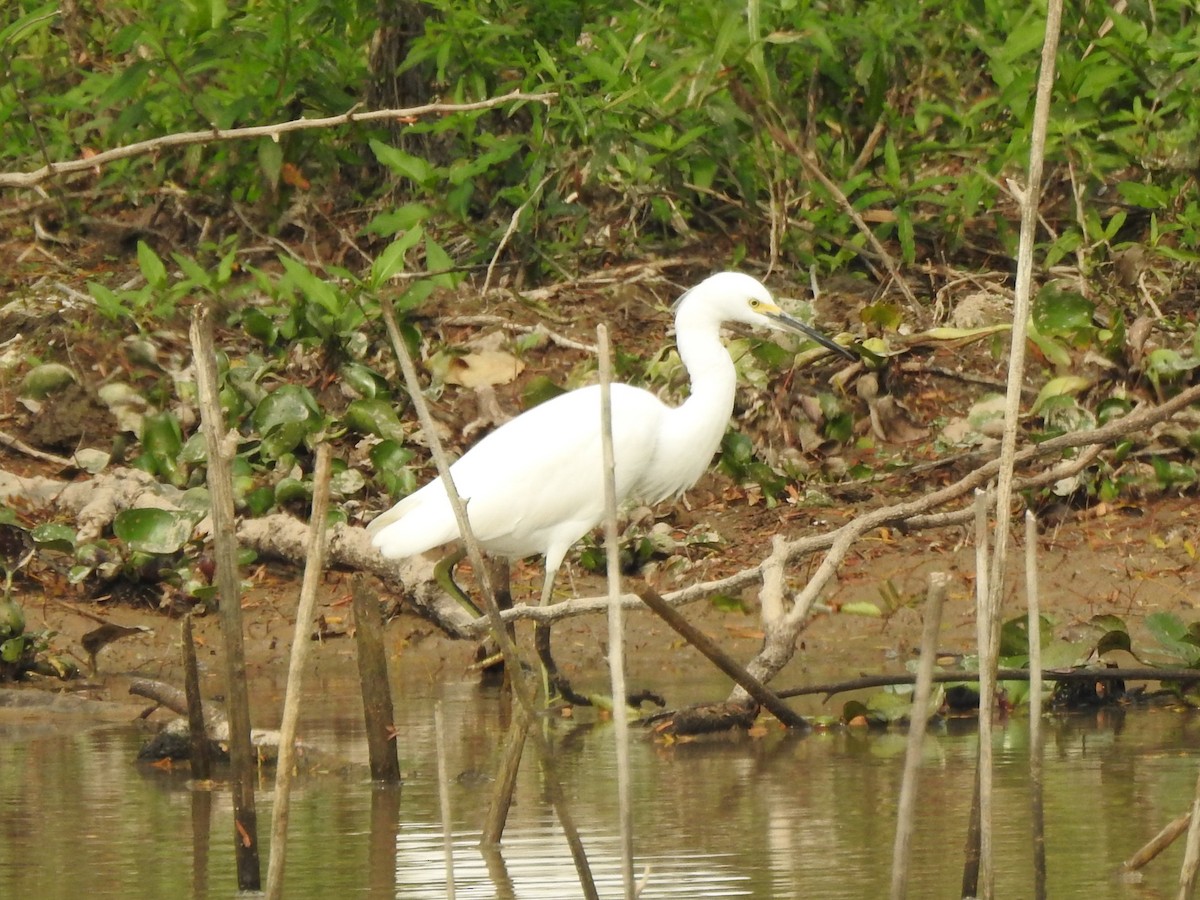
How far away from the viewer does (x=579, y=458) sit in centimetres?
693

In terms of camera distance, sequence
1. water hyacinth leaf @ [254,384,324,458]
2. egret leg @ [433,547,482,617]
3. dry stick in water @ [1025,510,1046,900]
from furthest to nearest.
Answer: water hyacinth leaf @ [254,384,324,458] < egret leg @ [433,547,482,617] < dry stick in water @ [1025,510,1046,900]

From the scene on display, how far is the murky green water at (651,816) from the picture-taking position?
4.12 m

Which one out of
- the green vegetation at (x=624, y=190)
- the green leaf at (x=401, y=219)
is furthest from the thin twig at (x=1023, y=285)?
the green leaf at (x=401, y=219)

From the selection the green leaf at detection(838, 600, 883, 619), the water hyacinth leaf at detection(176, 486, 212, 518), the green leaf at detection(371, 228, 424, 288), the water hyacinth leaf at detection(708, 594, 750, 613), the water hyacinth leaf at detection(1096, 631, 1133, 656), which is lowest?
the water hyacinth leaf at detection(1096, 631, 1133, 656)

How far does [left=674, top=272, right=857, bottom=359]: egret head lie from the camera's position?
712 centimetres

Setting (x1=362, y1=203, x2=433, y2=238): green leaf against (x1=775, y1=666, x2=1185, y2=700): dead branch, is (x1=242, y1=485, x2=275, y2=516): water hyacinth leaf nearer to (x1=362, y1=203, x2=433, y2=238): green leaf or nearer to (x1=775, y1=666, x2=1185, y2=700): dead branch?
(x1=362, y1=203, x2=433, y2=238): green leaf

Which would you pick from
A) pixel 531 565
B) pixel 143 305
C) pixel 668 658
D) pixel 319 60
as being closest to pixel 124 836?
pixel 668 658

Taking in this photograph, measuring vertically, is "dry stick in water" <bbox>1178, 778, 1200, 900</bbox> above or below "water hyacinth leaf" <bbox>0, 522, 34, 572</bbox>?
below

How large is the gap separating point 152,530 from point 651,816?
11.5ft

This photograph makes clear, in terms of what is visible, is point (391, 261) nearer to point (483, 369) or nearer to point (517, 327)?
point (483, 369)

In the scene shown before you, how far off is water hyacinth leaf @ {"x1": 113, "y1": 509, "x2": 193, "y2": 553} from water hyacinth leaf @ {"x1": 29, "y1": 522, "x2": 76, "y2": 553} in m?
0.19

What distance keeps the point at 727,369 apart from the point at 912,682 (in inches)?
72.7

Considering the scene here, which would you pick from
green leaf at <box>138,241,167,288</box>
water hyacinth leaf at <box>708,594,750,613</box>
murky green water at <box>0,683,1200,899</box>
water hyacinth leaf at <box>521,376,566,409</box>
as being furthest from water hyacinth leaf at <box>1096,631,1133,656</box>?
green leaf at <box>138,241,167,288</box>

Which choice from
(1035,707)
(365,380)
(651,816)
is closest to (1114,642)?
(651,816)
